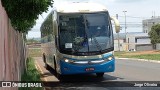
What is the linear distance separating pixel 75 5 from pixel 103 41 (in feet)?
7.39

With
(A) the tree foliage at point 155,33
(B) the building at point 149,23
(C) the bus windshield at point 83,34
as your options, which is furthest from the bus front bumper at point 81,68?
(B) the building at point 149,23

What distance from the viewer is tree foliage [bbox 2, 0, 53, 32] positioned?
35.7 feet

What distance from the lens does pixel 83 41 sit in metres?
16.8

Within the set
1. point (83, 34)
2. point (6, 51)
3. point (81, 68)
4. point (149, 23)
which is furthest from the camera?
point (149, 23)

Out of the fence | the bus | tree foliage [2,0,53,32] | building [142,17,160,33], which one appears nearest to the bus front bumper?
the bus

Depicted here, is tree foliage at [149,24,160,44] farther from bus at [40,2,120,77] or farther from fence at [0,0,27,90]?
fence at [0,0,27,90]

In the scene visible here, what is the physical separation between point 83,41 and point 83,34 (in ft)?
1.06

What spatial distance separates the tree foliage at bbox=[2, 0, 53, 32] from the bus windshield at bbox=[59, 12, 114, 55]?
4.92 m

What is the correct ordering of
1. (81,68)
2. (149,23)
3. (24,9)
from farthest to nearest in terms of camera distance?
1. (149,23)
2. (81,68)
3. (24,9)

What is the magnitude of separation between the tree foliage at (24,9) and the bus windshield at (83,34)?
16.2 ft

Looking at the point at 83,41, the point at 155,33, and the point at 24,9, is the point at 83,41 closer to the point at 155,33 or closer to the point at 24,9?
the point at 24,9

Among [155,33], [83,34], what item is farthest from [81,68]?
[155,33]

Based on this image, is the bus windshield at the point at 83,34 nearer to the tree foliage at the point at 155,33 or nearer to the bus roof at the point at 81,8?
the bus roof at the point at 81,8

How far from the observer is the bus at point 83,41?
16.7 m
